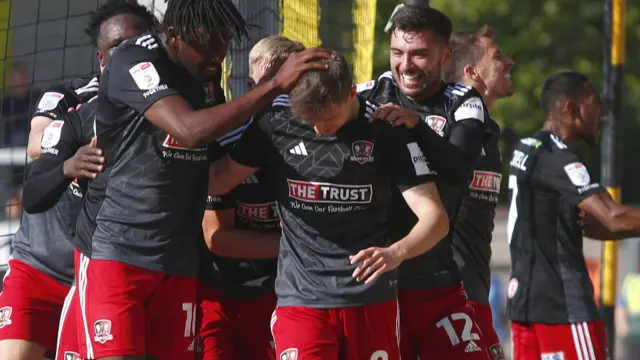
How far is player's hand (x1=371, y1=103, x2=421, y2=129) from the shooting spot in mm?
5395

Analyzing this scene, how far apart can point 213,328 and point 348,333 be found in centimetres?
111

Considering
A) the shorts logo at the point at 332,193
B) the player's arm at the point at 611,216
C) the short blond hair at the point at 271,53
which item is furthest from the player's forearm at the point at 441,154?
the player's arm at the point at 611,216

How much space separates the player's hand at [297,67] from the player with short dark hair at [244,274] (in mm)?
867

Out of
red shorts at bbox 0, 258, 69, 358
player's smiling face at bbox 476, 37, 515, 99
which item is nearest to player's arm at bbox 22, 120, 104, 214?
red shorts at bbox 0, 258, 69, 358

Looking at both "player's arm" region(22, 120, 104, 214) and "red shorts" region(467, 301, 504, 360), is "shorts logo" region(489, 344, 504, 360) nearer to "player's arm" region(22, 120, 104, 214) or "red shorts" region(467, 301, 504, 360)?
"red shorts" region(467, 301, 504, 360)

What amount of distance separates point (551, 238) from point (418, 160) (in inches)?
99.2

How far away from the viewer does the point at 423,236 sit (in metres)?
5.26

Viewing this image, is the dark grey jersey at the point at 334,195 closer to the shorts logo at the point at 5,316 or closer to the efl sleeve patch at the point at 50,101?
the efl sleeve patch at the point at 50,101

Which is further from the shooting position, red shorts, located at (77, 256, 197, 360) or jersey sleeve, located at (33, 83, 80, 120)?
jersey sleeve, located at (33, 83, 80, 120)

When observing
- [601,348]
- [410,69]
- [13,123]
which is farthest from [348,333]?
[13,123]

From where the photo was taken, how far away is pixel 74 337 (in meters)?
5.73

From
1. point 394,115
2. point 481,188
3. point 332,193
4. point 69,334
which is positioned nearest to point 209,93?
point 332,193

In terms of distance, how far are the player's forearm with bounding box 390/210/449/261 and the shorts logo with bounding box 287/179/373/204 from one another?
0.26 m

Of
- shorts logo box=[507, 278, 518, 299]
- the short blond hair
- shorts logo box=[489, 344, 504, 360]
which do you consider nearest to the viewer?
the short blond hair
